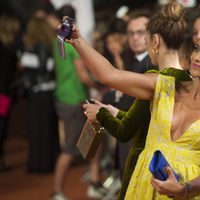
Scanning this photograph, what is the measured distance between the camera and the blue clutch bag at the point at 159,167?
9.55ft

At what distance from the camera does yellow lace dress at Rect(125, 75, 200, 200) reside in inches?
124

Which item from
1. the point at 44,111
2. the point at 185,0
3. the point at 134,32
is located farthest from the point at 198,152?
the point at 44,111

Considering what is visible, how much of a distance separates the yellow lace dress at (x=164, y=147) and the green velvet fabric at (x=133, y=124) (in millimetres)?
140

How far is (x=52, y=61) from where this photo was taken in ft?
26.3

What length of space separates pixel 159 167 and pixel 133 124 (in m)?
0.63

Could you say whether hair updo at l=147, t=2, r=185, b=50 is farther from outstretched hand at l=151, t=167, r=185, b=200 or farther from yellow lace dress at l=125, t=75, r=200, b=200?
outstretched hand at l=151, t=167, r=185, b=200

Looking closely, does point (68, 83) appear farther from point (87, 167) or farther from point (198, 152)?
point (198, 152)

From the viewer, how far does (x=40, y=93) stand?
27.0ft

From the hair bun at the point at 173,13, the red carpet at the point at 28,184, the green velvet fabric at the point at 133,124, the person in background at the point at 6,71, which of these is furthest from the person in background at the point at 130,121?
the person in background at the point at 6,71

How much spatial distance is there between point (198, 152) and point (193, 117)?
15cm

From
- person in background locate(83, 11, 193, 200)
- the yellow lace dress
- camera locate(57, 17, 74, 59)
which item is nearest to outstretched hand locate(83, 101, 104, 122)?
person in background locate(83, 11, 193, 200)

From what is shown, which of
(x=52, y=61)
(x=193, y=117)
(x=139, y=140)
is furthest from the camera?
(x=52, y=61)

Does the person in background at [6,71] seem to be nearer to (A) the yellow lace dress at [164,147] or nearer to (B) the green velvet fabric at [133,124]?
(B) the green velvet fabric at [133,124]

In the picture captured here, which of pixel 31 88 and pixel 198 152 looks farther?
pixel 31 88
